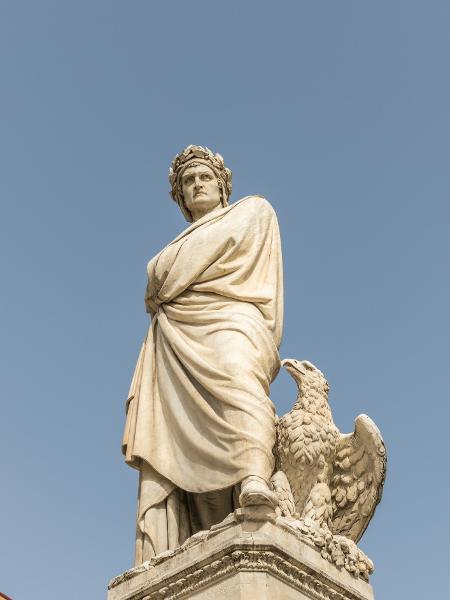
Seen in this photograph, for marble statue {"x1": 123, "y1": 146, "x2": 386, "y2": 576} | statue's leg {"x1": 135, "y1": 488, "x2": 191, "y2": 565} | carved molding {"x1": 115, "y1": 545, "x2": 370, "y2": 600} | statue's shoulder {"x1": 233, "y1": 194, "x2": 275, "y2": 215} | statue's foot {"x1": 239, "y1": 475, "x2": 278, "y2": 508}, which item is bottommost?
Answer: carved molding {"x1": 115, "y1": 545, "x2": 370, "y2": 600}

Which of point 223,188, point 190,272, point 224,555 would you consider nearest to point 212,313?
point 190,272

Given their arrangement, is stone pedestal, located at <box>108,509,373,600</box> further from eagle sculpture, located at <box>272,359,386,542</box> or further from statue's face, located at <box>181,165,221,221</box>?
statue's face, located at <box>181,165,221,221</box>

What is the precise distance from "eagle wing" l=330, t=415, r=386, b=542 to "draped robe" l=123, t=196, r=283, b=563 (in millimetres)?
813

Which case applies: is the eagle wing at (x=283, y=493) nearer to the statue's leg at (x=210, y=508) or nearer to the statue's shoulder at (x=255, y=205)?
the statue's leg at (x=210, y=508)

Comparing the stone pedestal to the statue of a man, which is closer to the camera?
the stone pedestal

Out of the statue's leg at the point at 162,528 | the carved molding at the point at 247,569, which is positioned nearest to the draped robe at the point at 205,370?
the statue's leg at the point at 162,528

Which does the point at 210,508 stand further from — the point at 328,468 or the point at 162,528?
the point at 328,468

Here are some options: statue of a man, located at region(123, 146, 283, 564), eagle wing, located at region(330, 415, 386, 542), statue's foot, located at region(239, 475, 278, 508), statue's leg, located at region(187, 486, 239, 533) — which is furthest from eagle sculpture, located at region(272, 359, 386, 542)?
statue's foot, located at region(239, 475, 278, 508)

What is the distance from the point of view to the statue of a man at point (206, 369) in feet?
31.9

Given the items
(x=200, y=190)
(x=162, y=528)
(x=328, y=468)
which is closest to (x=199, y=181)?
(x=200, y=190)

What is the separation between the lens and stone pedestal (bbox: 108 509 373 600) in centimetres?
865

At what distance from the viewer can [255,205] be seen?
11.7 meters

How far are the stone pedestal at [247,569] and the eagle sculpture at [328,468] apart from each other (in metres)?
0.67

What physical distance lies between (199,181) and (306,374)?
267 centimetres
